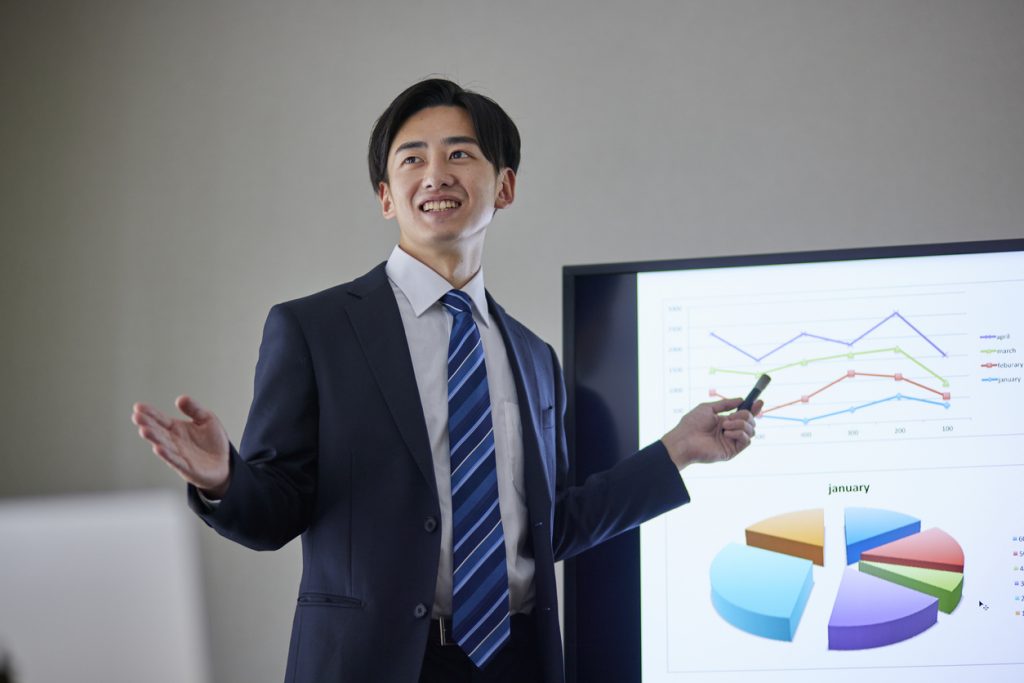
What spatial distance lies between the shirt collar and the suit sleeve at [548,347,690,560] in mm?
387

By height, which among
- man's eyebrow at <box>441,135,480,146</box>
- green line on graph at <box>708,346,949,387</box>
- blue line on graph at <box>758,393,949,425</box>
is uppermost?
man's eyebrow at <box>441,135,480,146</box>

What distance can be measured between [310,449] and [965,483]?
128cm

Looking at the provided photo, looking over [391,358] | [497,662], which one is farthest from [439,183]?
[497,662]

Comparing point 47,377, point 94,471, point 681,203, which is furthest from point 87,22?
point 681,203

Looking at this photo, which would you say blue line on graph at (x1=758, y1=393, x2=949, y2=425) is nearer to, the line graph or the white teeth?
the line graph

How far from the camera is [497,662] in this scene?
155 cm

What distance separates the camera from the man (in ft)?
4.79

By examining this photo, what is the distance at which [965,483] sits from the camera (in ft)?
6.47

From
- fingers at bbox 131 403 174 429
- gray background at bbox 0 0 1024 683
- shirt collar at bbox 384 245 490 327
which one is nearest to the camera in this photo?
fingers at bbox 131 403 174 429

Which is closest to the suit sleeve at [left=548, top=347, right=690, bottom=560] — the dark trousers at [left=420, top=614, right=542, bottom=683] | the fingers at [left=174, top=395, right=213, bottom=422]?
the dark trousers at [left=420, top=614, right=542, bottom=683]

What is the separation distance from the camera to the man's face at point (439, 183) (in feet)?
5.77

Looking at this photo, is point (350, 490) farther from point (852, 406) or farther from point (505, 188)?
point (852, 406)

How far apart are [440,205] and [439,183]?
0.04m

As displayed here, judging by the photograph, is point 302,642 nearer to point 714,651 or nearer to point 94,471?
point 714,651
